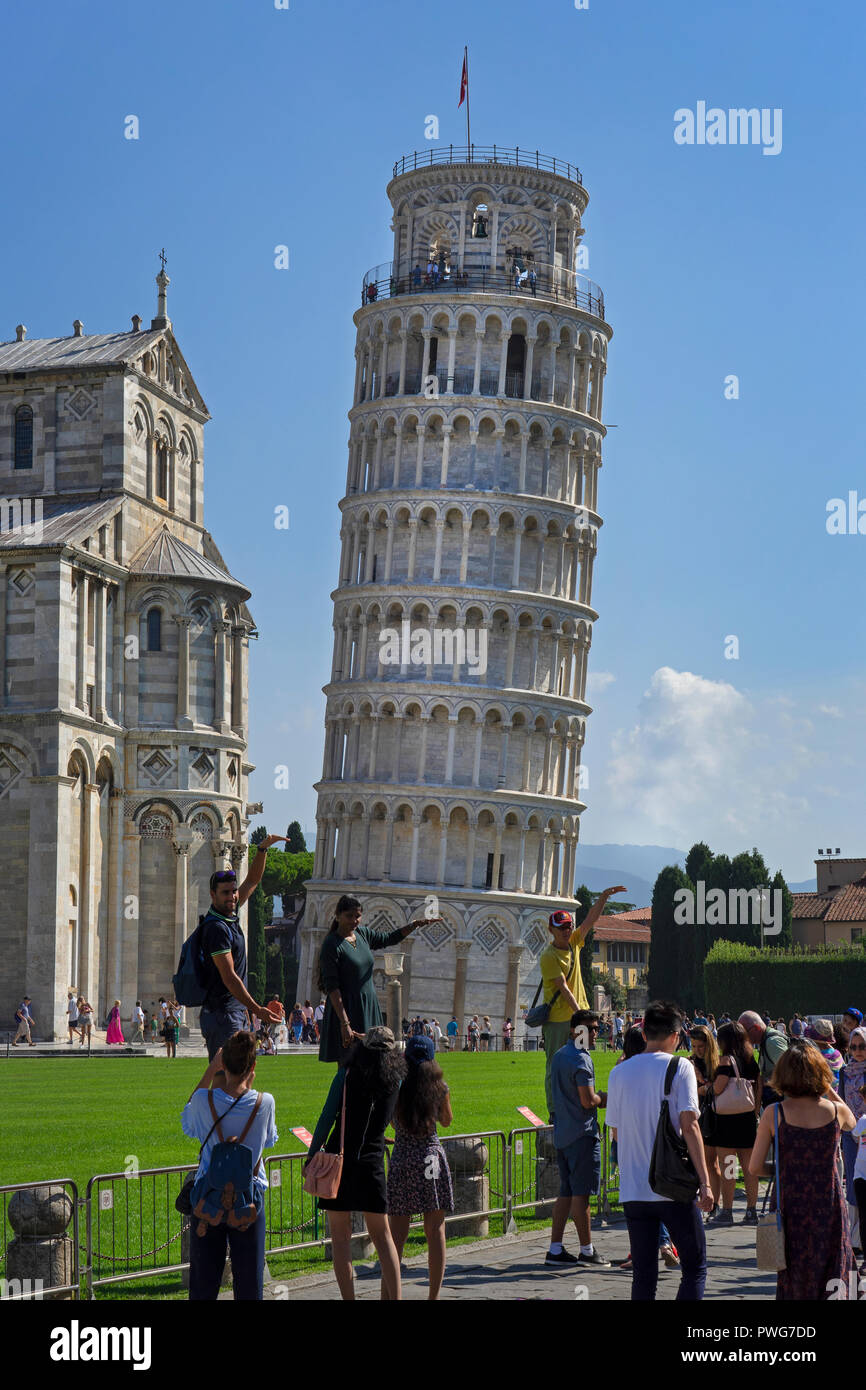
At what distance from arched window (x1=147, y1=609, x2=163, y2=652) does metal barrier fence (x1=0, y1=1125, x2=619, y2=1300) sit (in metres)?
40.6

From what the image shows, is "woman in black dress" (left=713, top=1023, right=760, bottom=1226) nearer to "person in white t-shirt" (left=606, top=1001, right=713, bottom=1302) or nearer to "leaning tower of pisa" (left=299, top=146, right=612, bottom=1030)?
"person in white t-shirt" (left=606, top=1001, right=713, bottom=1302)

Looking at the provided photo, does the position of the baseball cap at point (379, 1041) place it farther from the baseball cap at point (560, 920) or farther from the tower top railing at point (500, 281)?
the tower top railing at point (500, 281)

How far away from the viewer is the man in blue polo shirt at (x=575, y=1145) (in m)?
15.2

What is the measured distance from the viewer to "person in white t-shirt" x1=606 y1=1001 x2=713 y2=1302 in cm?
1161

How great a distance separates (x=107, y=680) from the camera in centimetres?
5800

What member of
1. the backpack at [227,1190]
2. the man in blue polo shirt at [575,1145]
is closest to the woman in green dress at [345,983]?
the man in blue polo shirt at [575,1145]

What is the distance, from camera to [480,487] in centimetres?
8238

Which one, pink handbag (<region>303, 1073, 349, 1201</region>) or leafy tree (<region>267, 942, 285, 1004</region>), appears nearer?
pink handbag (<region>303, 1073, 349, 1201</region>)

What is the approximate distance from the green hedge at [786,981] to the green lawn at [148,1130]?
97.6 ft

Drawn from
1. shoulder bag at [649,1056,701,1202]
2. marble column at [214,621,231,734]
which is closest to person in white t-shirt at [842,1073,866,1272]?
shoulder bag at [649,1056,701,1202]

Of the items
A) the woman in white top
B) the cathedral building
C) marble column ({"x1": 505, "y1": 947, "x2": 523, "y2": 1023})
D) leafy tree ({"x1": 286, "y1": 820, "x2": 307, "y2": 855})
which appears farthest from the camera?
leafy tree ({"x1": 286, "y1": 820, "x2": 307, "y2": 855})
